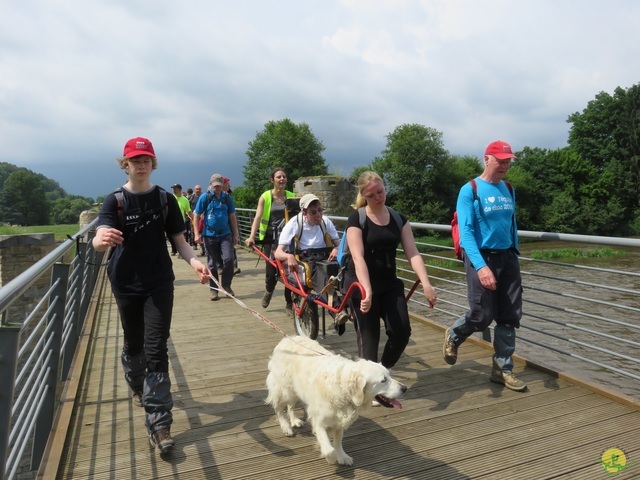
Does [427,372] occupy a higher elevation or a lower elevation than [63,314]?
lower

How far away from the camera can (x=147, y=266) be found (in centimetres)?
302

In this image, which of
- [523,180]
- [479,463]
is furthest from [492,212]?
[523,180]

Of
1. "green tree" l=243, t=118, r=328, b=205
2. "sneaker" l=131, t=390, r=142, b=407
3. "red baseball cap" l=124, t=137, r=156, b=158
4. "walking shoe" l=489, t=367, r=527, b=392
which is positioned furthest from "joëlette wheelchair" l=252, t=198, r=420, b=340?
"green tree" l=243, t=118, r=328, b=205

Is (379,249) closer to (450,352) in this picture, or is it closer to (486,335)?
(450,352)

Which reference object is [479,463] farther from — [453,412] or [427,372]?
[427,372]

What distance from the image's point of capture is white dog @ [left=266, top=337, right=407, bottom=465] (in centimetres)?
262

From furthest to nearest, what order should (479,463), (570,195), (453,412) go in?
(570,195) < (453,412) < (479,463)

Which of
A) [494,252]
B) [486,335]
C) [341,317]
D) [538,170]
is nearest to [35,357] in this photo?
[341,317]

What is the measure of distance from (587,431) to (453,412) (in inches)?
34.0

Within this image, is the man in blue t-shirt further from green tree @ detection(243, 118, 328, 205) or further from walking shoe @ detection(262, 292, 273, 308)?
green tree @ detection(243, 118, 328, 205)

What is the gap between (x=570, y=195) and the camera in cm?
5231

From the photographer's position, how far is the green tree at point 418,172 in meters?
56.4

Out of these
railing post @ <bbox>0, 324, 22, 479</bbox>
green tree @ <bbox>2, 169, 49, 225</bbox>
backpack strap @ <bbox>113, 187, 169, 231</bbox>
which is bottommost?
railing post @ <bbox>0, 324, 22, 479</bbox>

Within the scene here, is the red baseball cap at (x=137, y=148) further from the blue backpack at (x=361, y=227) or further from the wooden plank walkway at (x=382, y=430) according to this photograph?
the wooden plank walkway at (x=382, y=430)
